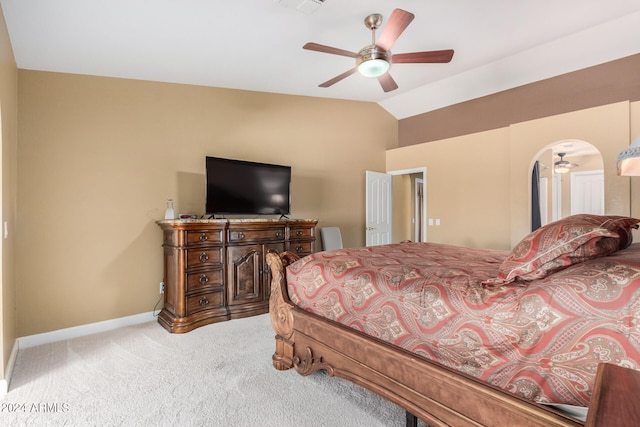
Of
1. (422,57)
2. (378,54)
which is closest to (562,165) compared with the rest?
(422,57)

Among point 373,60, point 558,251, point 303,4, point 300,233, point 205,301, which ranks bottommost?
point 205,301

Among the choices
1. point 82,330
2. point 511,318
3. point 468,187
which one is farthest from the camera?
point 468,187

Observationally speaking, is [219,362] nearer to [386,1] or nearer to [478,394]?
[478,394]

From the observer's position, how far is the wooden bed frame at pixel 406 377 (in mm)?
1128

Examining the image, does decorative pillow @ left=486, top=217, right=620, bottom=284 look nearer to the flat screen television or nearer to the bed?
the bed

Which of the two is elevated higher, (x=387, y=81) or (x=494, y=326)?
(x=387, y=81)

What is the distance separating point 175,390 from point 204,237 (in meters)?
1.60

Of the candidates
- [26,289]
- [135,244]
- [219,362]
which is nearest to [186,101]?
[135,244]

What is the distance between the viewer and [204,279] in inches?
138

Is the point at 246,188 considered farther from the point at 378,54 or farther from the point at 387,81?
the point at 378,54

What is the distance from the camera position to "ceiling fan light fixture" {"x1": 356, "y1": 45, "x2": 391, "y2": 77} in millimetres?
2803

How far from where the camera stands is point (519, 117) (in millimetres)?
4602

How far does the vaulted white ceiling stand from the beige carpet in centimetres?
266

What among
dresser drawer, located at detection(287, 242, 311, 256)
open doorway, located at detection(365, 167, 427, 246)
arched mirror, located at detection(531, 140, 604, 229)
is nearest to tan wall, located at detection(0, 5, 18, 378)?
dresser drawer, located at detection(287, 242, 311, 256)
